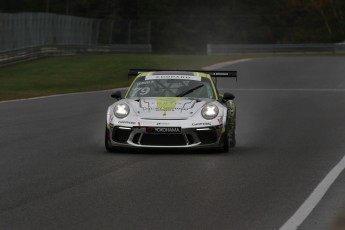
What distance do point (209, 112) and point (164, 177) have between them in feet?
8.97

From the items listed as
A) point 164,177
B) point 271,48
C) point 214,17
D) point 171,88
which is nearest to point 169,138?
point 171,88

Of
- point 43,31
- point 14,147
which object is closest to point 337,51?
point 43,31

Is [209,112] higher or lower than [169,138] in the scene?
higher

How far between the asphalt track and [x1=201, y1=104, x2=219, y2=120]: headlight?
0.53 metres

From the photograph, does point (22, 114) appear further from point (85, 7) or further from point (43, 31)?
point (85, 7)

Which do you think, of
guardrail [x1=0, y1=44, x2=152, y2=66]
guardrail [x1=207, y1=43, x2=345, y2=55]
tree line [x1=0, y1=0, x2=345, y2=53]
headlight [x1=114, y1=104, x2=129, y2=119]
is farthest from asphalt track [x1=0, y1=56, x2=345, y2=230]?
tree line [x1=0, y1=0, x2=345, y2=53]

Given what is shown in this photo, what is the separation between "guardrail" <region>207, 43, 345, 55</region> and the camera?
6994 centimetres

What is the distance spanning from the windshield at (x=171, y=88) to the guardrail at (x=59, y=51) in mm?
32587

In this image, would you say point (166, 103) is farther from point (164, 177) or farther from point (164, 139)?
point (164, 177)

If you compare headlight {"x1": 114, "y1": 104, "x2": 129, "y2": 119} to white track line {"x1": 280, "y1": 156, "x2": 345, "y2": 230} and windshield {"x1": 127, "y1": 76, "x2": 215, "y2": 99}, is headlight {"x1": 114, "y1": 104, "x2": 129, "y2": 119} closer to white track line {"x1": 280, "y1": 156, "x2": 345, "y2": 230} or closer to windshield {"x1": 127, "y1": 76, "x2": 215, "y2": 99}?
windshield {"x1": 127, "y1": 76, "x2": 215, "y2": 99}

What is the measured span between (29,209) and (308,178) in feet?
11.7

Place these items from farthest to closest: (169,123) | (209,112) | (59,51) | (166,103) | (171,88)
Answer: (59,51)
(171,88)
(166,103)
(209,112)
(169,123)

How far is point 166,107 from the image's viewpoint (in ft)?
45.2

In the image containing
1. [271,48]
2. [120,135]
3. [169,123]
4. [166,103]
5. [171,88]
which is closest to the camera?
[169,123]
